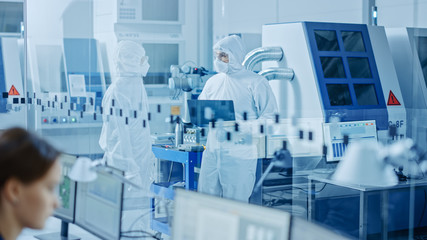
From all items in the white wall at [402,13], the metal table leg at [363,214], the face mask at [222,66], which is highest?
the white wall at [402,13]

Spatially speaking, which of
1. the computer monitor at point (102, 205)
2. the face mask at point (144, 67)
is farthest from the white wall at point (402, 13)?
the computer monitor at point (102, 205)

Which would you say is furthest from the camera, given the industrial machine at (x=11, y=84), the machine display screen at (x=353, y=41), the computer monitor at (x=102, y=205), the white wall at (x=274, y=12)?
the industrial machine at (x=11, y=84)

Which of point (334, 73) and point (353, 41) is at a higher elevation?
point (353, 41)

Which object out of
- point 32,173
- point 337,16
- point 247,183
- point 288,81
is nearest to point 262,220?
point 32,173

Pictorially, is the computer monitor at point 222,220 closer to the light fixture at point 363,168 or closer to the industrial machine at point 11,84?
the light fixture at point 363,168

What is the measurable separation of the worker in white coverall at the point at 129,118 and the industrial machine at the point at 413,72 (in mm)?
1718

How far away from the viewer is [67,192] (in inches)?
95.3

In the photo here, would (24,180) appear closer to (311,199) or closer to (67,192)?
(67,192)

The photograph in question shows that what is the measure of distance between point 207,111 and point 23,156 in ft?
7.89

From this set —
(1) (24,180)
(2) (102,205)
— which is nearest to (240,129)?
(2) (102,205)

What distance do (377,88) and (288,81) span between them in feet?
1.83

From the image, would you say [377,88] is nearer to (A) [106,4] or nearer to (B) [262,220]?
(A) [106,4]

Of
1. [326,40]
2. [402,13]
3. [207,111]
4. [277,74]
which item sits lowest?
[207,111]

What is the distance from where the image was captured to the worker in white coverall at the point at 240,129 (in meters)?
Result: 3.58
